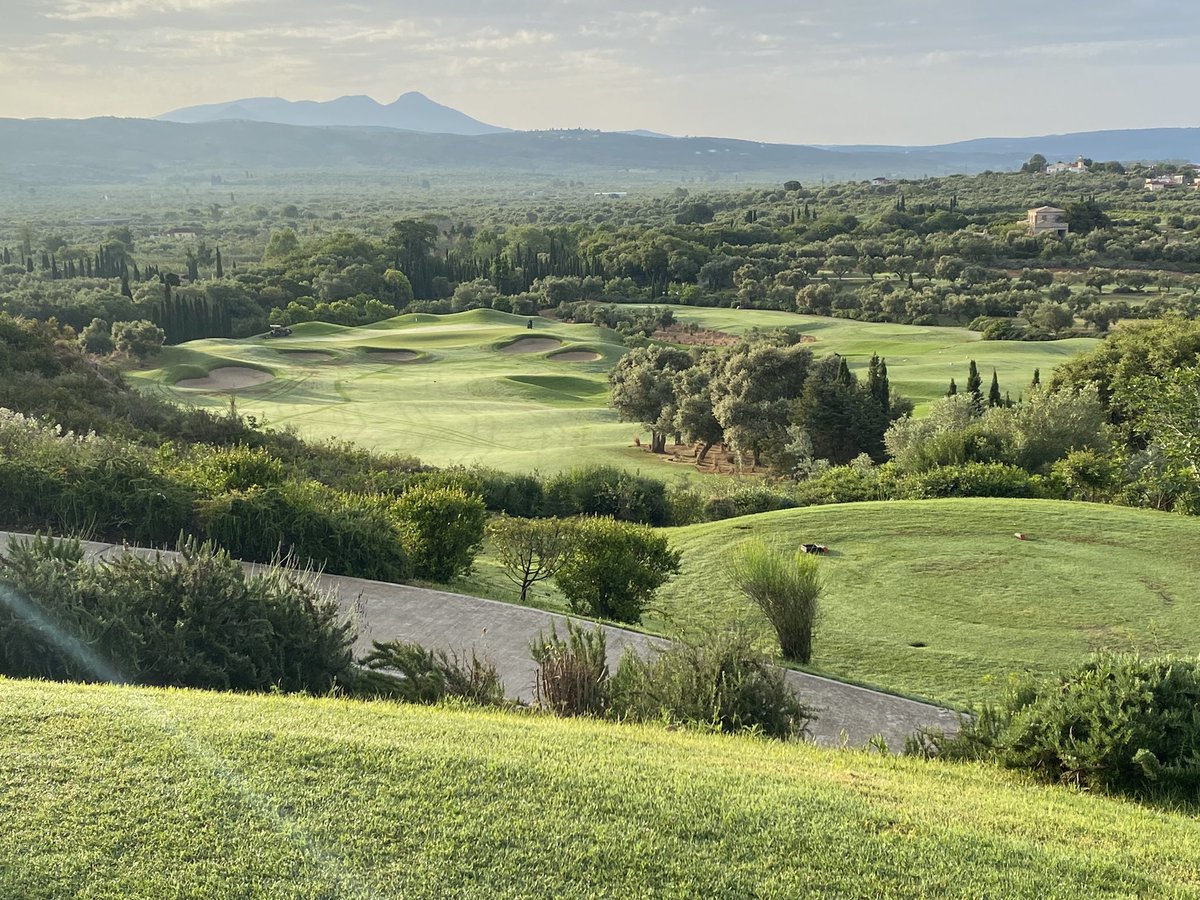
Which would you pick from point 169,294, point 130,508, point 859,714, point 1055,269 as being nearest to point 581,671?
point 859,714

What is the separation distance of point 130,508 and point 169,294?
6437cm

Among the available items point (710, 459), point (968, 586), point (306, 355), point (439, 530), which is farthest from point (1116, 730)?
point (306, 355)

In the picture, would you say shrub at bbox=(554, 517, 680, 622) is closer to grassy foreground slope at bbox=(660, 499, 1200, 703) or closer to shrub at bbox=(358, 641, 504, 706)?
grassy foreground slope at bbox=(660, 499, 1200, 703)

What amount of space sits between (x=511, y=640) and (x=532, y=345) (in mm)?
57431

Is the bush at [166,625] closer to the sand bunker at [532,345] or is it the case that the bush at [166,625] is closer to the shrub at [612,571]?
the shrub at [612,571]

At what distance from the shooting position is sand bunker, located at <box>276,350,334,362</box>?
60812 mm

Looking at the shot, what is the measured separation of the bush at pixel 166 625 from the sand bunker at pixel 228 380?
44649mm

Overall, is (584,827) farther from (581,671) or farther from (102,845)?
(581,671)

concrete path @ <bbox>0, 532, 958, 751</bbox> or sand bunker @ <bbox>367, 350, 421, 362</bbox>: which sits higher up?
concrete path @ <bbox>0, 532, 958, 751</bbox>

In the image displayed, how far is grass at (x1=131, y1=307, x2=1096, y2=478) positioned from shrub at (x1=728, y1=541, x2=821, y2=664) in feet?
72.1

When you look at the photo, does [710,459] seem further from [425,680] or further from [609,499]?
[425,680]

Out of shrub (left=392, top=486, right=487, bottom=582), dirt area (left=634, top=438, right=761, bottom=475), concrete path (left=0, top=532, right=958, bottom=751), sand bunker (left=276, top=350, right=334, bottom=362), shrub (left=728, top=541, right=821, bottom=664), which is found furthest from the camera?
sand bunker (left=276, top=350, right=334, bottom=362)

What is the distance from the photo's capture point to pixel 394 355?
63562mm

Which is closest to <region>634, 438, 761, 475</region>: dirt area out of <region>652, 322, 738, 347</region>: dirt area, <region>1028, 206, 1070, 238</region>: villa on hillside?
<region>652, 322, 738, 347</region>: dirt area
